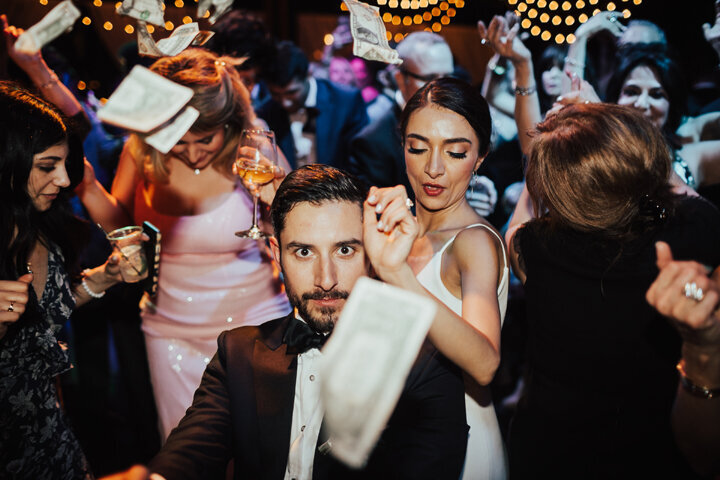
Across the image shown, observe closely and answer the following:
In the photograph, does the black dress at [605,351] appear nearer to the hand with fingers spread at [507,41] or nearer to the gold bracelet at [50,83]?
the hand with fingers spread at [507,41]

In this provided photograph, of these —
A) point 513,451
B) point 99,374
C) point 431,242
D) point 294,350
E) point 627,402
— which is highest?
point 431,242

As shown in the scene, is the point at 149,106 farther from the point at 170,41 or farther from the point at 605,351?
the point at 605,351

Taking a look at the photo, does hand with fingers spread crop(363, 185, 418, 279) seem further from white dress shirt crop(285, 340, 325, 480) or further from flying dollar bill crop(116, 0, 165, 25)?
flying dollar bill crop(116, 0, 165, 25)

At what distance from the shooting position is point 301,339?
177 centimetres

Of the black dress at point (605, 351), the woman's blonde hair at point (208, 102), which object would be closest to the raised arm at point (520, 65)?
the black dress at point (605, 351)

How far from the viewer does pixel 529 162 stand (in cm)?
195

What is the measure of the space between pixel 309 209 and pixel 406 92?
68.5 inches

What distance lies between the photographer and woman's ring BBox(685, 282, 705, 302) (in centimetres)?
117

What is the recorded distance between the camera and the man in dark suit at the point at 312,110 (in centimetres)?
399

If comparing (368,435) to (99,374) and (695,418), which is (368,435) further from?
(99,374)

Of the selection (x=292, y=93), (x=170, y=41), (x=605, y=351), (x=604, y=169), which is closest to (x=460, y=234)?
(x=604, y=169)

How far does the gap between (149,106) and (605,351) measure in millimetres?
1605

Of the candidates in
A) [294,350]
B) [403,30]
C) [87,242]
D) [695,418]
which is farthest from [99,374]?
[403,30]

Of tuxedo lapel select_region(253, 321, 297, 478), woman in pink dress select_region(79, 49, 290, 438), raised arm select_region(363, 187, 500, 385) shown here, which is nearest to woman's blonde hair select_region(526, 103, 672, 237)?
raised arm select_region(363, 187, 500, 385)
